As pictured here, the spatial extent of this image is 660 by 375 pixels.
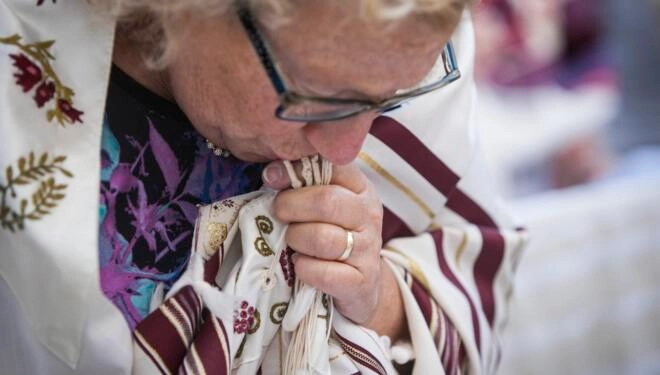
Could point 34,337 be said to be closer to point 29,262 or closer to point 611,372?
point 29,262

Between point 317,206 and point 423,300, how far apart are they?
27 cm

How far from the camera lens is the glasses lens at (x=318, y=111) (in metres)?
0.78

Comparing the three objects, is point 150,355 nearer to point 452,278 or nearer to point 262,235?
point 262,235

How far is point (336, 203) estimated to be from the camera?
0.90 meters

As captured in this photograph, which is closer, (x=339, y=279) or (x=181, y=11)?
(x=181, y=11)

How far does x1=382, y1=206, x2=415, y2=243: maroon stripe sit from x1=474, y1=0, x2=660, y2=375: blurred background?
35 cm

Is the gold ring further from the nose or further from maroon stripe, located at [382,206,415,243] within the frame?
maroon stripe, located at [382,206,415,243]

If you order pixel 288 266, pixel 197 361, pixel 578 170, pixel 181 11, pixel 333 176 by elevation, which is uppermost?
pixel 578 170

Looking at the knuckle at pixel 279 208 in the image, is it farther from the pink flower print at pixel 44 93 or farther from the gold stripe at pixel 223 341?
the pink flower print at pixel 44 93

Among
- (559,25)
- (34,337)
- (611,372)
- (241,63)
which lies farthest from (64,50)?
(559,25)

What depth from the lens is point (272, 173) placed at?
891 millimetres

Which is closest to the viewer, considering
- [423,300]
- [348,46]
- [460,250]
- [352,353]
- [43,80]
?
[348,46]

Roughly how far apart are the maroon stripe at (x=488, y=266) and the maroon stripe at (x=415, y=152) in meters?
0.12

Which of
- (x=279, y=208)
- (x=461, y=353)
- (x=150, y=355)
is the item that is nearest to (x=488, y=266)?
(x=461, y=353)
